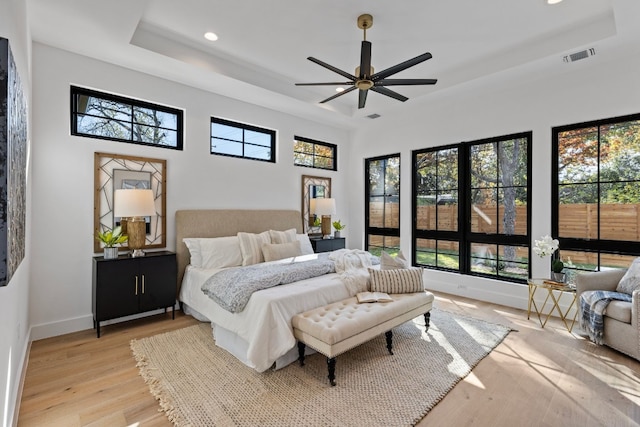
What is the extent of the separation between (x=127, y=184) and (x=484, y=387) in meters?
4.14

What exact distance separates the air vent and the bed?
3512 mm

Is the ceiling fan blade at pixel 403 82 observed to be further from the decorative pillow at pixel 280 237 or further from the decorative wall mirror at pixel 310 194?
the decorative wall mirror at pixel 310 194

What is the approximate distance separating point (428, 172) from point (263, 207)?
2858mm

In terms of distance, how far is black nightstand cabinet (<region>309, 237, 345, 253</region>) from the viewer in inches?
208

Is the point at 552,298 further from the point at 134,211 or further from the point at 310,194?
the point at 134,211

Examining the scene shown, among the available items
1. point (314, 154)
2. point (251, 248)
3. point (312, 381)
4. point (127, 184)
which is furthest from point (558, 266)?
point (127, 184)

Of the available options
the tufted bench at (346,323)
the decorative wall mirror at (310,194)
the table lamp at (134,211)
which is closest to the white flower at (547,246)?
the tufted bench at (346,323)

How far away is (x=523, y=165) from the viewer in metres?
4.33

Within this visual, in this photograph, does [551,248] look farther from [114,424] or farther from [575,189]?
[114,424]

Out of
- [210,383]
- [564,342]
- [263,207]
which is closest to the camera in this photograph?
[210,383]

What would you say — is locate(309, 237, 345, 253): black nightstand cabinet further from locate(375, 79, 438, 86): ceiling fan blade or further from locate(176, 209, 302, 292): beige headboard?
locate(375, 79, 438, 86): ceiling fan blade

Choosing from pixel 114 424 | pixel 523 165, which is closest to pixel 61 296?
pixel 114 424

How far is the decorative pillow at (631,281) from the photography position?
2.98 m

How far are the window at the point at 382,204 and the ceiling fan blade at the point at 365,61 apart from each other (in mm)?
2956
